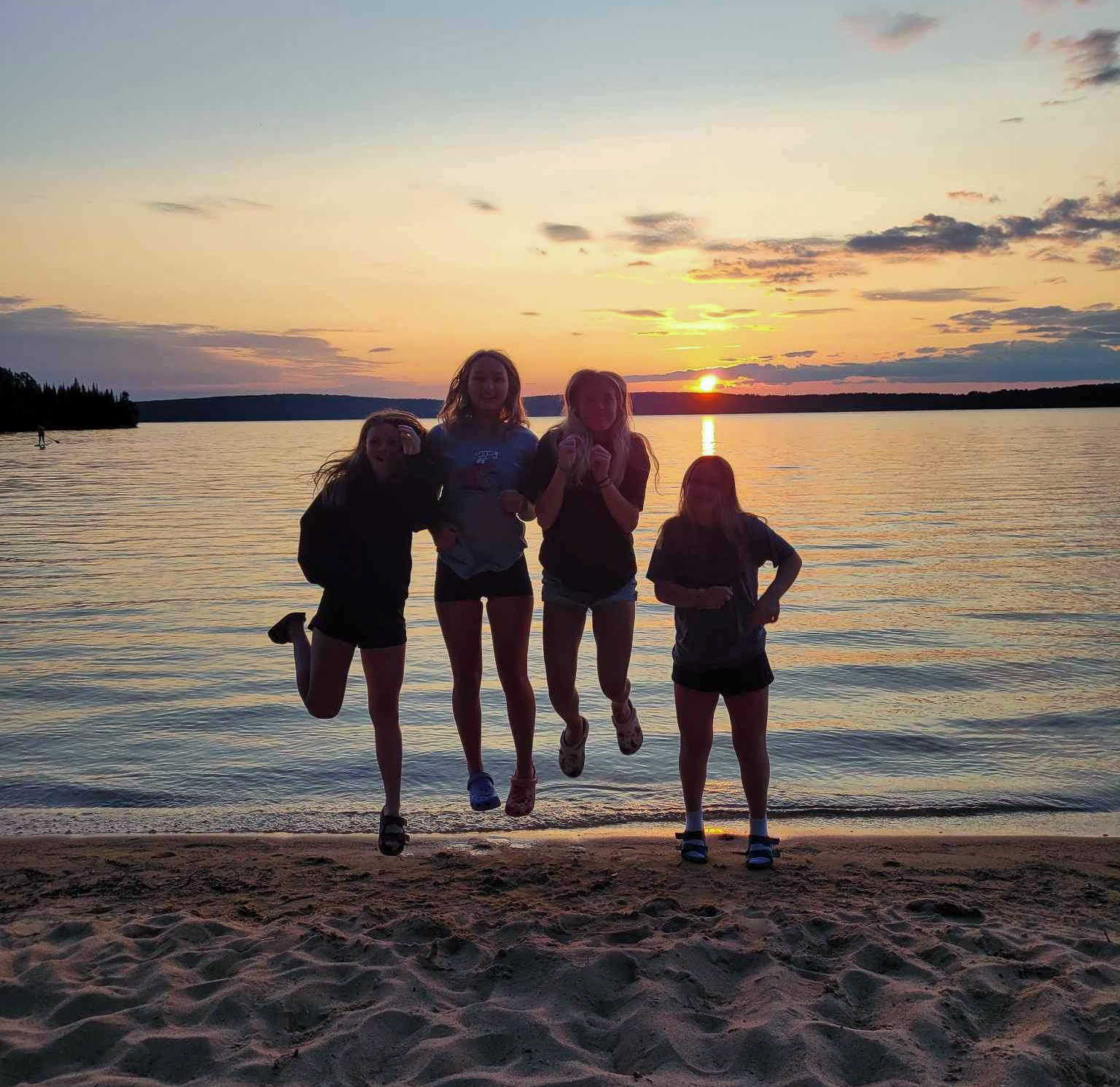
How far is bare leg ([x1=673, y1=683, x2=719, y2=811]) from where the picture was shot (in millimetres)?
5445

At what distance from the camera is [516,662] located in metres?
5.70

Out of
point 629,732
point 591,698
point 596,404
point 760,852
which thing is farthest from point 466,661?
point 591,698

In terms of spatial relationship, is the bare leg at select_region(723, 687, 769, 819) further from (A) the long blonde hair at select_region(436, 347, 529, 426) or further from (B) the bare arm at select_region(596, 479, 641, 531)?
(A) the long blonde hair at select_region(436, 347, 529, 426)

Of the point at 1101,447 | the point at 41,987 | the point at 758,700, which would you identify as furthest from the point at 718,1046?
the point at 1101,447

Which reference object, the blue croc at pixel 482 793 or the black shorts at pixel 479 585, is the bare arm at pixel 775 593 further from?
the blue croc at pixel 482 793

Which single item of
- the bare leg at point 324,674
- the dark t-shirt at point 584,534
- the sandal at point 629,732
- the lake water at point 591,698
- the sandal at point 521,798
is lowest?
the lake water at point 591,698

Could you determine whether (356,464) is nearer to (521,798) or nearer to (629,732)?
(521,798)

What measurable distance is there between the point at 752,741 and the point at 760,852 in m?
0.69

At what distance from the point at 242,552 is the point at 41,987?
18443 millimetres

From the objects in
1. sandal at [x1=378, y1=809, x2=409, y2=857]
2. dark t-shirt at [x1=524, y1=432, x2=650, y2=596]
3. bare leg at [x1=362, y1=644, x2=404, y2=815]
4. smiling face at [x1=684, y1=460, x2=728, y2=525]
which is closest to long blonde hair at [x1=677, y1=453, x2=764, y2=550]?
smiling face at [x1=684, y1=460, x2=728, y2=525]

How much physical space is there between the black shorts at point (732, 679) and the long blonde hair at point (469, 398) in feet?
5.57

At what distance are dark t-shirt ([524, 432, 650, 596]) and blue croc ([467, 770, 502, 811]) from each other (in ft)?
3.79

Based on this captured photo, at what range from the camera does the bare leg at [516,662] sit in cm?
558

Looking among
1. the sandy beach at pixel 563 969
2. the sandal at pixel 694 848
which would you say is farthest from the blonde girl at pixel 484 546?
the sandal at pixel 694 848
